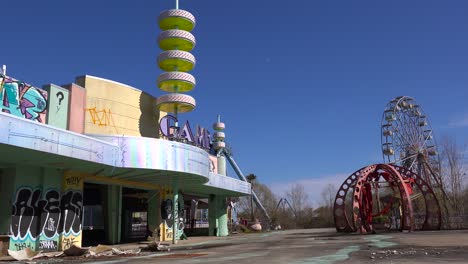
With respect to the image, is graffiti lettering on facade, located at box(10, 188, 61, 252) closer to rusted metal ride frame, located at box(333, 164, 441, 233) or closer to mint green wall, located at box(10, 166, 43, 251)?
mint green wall, located at box(10, 166, 43, 251)

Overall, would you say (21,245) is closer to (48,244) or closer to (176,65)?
(48,244)

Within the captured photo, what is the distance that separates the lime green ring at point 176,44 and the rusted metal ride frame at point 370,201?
20283 millimetres

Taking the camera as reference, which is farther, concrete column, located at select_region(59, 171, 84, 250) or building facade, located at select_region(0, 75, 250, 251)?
concrete column, located at select_region(59, 171, 84, 250)

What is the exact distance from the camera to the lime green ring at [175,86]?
41875 mm

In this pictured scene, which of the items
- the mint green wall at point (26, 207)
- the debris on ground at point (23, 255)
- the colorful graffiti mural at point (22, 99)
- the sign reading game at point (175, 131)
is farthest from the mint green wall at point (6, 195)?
the sign reading game at point (175, 131)

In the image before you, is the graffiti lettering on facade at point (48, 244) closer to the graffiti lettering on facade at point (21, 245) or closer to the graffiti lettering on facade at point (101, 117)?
the graffiti lettering on facade at point (21, 245)

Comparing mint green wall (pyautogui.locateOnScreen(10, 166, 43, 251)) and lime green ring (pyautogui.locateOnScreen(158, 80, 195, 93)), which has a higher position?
lime green ring (pyautogui.locateOnScreen(158, 80, 195, 93))

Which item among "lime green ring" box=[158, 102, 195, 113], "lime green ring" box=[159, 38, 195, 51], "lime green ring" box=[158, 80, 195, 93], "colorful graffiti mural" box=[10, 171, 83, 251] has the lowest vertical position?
"colorful graffiti mural" box=[10, 171, 83, 251]

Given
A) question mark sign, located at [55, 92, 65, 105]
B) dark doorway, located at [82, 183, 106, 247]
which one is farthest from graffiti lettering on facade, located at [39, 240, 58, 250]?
dark doorway, located at [82, 183, 106, 247]

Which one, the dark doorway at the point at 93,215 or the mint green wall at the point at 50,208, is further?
the dark doorway at the point at 93,215

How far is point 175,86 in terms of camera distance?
42.8 metres

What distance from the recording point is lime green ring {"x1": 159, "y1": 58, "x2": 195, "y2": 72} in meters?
42.4

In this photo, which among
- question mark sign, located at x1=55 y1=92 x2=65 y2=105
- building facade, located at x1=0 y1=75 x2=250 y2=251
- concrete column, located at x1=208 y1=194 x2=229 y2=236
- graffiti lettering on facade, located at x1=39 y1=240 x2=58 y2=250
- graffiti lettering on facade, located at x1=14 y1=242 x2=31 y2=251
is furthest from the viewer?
A: concrete column, located at x1=208 y1=194 x2=229 y2=236

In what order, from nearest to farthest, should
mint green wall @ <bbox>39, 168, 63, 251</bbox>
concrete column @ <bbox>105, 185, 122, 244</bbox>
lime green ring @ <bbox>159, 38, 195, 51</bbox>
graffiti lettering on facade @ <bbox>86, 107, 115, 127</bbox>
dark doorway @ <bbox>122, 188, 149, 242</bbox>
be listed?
mint green wall @ <bbox>39, 168, 63, 251</bbox> < graffiti lettering on facade @ <bbox>86, 107, 115, 127</bbox> < concrete column @ <bbox>105, 185, 122, 244</bbox> < lime green ring @ <bbox>159, 38, 195, 51</bbox> < dark doorway @ <bbox>122, 188, 149, 242</bbox>
